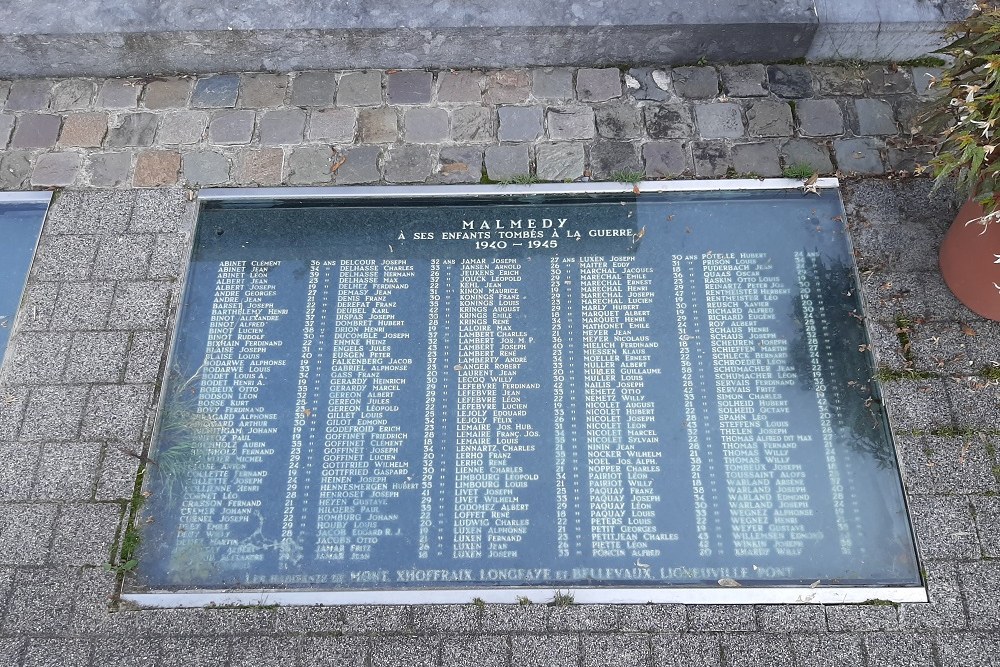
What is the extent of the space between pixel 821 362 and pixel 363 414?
2.54 m

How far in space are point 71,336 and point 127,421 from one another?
66 cm

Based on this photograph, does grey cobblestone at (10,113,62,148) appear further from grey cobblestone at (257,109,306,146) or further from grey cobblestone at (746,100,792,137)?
grey cobblestone at (746,100,792,137)

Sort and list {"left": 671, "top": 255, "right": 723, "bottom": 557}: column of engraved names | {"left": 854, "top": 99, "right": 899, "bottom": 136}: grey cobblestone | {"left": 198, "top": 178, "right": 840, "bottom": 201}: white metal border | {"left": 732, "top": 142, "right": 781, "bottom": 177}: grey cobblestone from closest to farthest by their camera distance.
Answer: {"left": 671, "top": 255, "right": 723, "bottom": 557}: column of engraved names
{"left": 198, "top": 178, "right": 840, "bottom": 201}: white metal border
{"left": 732, "top": 142, "right": 781, "bottom": 177}: grey cobblestone
{"left": 854, "top": 99, "right": 899, "bottom": 136}: grey cobblestone

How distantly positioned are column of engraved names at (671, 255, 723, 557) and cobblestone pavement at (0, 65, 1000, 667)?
17.9 inches

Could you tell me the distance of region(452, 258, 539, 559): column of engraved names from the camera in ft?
10.6

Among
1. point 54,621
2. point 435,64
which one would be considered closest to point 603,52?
point 435,64

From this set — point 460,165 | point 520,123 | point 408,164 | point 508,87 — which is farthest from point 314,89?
point 520,123

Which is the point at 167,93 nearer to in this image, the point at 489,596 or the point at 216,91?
the point at 216,91

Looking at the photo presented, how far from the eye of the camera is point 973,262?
3.41 meters

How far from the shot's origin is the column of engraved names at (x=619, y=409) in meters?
3.21

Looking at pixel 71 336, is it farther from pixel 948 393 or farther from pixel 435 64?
pixel 948 393

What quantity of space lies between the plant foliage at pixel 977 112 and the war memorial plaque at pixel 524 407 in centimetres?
76

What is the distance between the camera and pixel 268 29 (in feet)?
13.6

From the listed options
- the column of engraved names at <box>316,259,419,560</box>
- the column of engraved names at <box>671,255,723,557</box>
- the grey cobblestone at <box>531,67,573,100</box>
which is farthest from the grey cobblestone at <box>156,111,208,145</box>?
the column of engraved names at <box>671,255,723,557</box>
